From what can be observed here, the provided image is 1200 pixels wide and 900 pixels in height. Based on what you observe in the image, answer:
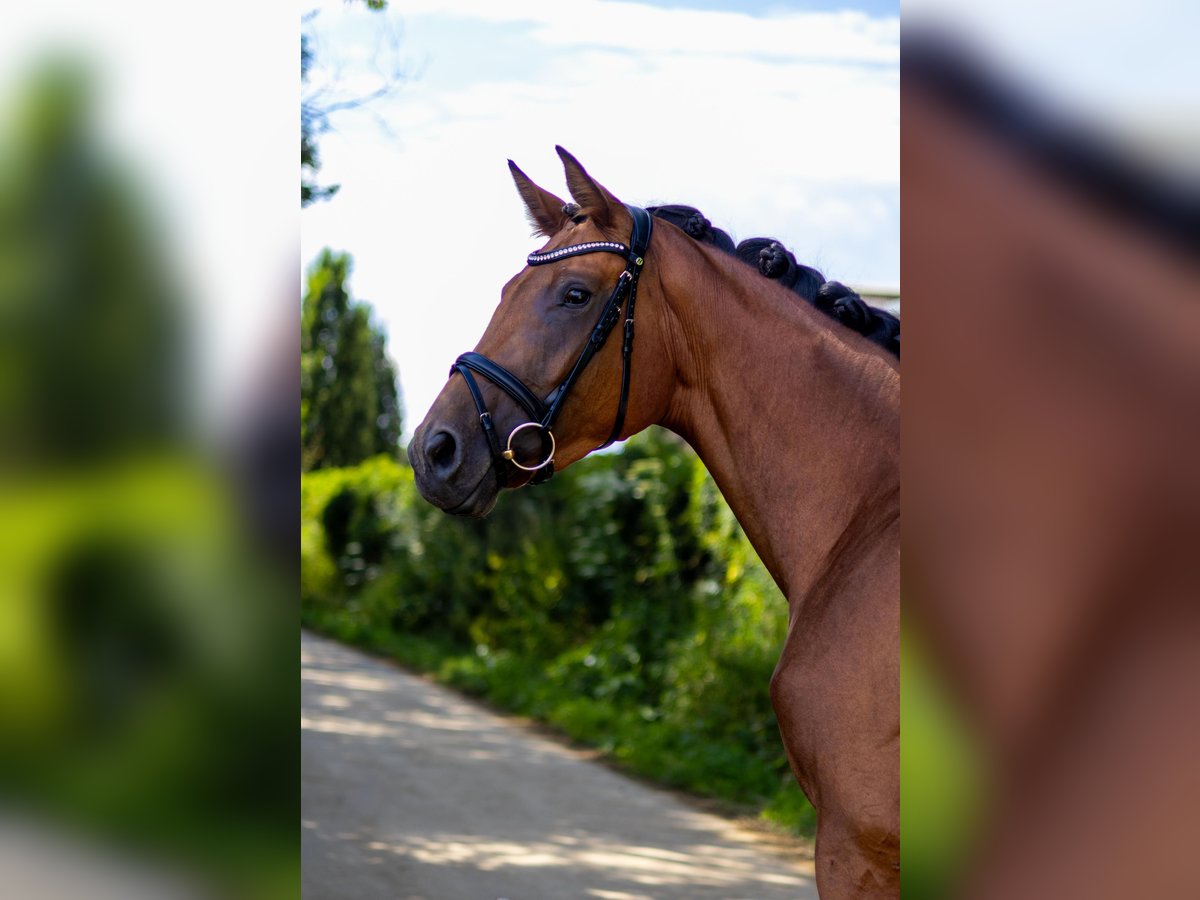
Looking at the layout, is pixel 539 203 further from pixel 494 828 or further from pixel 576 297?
pixel 494 828

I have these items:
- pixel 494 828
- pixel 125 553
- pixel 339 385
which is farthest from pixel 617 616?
pixel 339 385

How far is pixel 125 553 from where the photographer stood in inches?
50.8

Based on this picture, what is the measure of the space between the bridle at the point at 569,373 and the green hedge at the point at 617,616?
14.0 ft

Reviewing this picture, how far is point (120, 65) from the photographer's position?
1.32 meters

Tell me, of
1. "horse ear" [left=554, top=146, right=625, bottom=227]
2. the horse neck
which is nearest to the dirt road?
the horse neck

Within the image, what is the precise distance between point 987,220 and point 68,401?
978 mm

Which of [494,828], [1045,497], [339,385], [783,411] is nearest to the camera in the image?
[1045,497]

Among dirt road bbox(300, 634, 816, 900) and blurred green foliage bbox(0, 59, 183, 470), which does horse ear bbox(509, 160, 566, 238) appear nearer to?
blurred green foliage bbox(0, 59, 183, 470)

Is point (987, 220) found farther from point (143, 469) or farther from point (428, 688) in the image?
point (428, 688)

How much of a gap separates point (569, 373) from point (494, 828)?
4245 mm

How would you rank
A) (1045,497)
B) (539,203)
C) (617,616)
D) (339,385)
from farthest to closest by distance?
1. (339,385)
2. (617,616)
3. (539,203)
4. (1045,497)

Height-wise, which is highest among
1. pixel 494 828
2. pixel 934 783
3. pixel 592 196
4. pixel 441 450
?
pixel 592 196

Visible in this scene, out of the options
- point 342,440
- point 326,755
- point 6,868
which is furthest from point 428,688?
point 342,440

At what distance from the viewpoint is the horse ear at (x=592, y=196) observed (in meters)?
2.70
